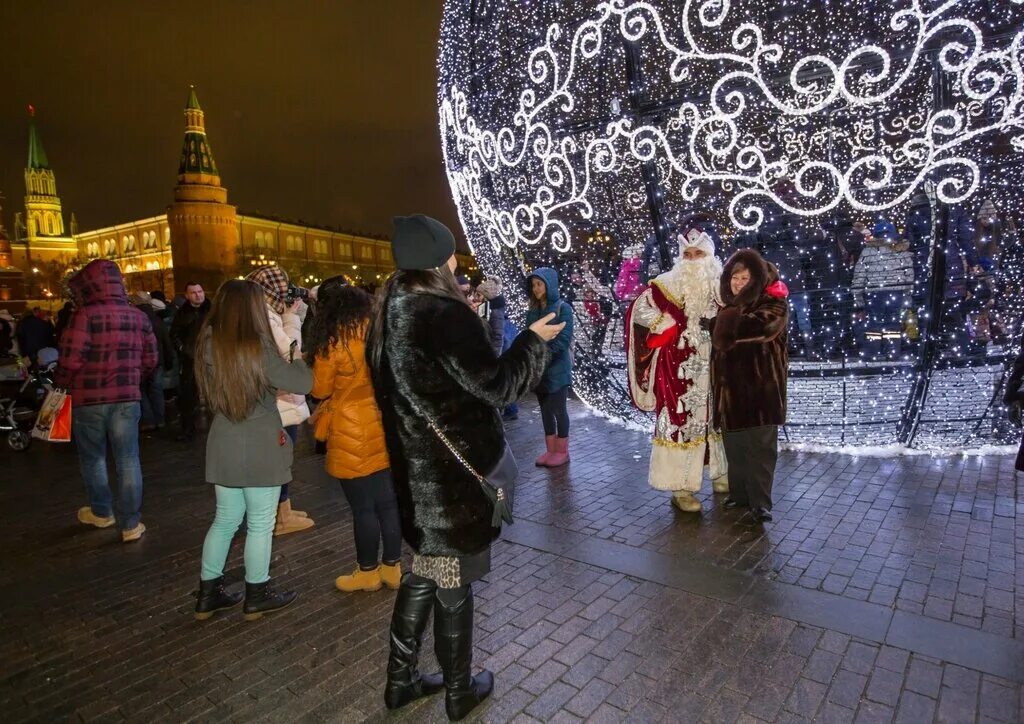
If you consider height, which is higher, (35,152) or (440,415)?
(35,152)

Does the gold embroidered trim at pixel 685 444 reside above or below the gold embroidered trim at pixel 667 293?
below

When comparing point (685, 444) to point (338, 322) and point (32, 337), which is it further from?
point (32, 337)

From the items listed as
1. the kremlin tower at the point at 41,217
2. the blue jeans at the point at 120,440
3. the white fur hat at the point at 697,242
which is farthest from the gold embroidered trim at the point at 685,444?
the kremlin tower at the point at 41,217

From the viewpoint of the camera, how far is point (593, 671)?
272cm

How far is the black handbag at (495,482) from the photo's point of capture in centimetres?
226

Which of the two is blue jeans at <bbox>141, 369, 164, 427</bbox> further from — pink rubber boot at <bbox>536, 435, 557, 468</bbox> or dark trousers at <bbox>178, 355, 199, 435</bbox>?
pink rubber boot at <bbox>536, 435, 557, 468</bbox>

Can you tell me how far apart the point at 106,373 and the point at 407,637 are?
3.09 meters

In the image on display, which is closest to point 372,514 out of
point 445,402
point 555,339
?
point 445,402

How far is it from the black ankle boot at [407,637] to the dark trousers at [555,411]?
3.41 metres

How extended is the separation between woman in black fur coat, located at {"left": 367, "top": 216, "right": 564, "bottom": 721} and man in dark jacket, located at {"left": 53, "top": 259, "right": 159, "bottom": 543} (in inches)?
112

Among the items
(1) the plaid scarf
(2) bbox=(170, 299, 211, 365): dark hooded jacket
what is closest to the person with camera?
(1) the plaid scarf

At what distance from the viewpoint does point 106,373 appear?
166 inches

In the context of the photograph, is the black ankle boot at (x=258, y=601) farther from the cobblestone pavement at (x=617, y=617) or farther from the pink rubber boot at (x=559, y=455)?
the pink rubber boot at (x=559, y=455)

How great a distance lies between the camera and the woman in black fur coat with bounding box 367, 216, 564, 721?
219 centimetres
